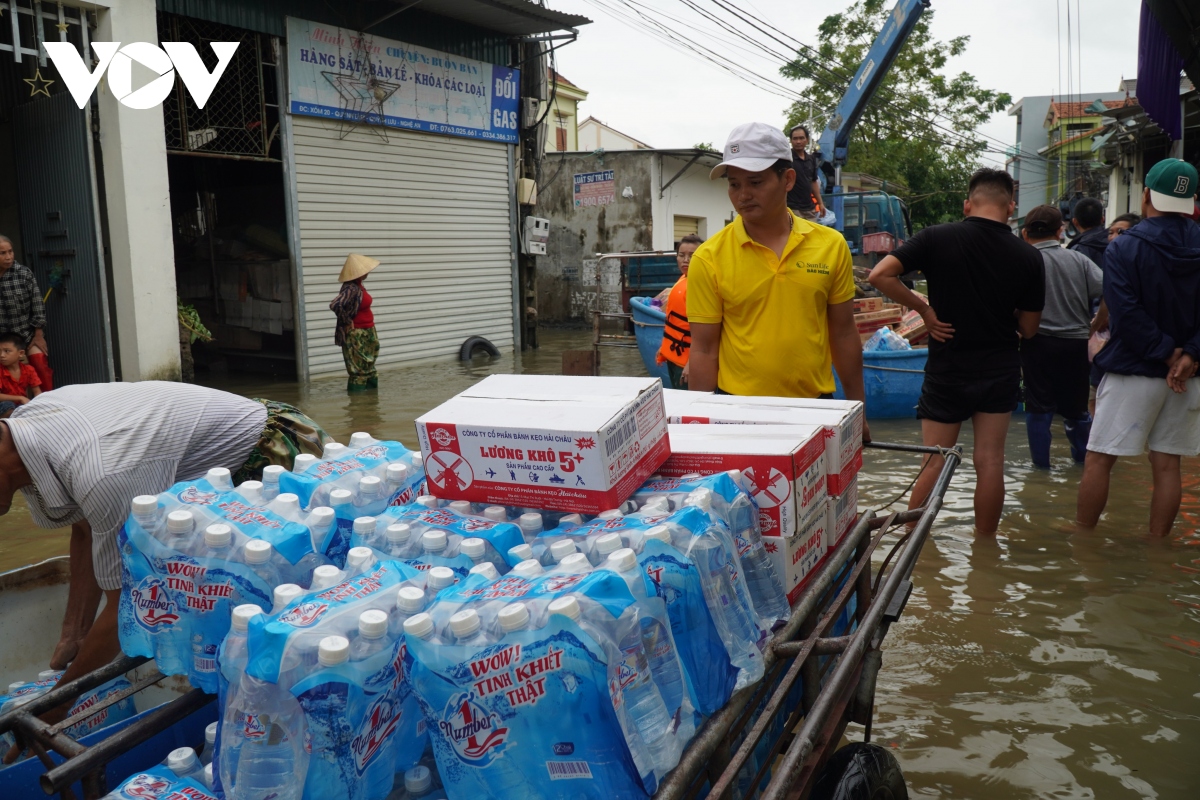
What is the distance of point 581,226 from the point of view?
67.1ft

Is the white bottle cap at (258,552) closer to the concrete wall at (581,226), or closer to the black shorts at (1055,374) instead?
the black shorts at (1055,374)

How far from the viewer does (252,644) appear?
1476mm

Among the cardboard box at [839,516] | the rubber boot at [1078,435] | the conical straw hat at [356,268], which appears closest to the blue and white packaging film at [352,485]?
the cardboard box at [839,516]

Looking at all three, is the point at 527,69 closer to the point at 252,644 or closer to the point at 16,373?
the point at 16,373

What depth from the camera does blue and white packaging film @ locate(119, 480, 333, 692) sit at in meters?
1.80

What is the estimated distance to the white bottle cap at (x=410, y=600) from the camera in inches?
61.0

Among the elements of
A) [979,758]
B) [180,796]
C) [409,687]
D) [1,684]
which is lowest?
[979,758]

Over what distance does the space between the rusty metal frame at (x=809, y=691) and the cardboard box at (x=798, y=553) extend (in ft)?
0.12

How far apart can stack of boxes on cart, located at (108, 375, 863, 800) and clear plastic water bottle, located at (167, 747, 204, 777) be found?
0.03 metres

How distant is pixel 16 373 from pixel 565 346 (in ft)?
32.9

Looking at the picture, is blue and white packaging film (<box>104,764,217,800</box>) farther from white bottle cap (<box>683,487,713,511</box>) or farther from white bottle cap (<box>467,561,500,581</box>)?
white bottle cap (<box>683,487,713,511</box>)

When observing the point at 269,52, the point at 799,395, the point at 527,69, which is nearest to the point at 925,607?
the point at 799,395

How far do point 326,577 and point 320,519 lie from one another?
335 millimetres

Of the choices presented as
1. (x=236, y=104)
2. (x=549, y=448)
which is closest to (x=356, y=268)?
(x=236, y=104)
